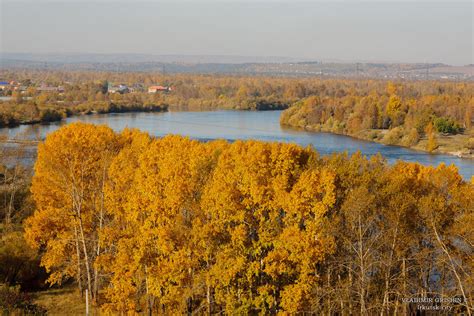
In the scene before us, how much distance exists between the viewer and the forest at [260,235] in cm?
988

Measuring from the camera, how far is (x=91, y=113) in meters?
54.4

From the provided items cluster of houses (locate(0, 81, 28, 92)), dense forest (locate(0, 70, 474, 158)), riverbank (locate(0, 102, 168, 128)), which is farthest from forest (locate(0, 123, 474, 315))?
cluster of houses (locate(0, 81, 28, 92))

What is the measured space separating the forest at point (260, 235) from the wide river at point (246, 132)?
15936 mm

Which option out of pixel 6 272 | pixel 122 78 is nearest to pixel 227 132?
pixel 6 272

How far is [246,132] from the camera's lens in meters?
41.2

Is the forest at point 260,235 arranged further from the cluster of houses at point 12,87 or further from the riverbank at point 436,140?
the cluster of houses at point 12,87

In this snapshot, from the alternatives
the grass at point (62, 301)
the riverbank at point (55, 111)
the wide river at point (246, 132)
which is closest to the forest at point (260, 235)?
the grass at point (62, 301)

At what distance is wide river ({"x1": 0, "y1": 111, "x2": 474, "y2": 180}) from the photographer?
109 ft

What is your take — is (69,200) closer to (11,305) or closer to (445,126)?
(11,305)

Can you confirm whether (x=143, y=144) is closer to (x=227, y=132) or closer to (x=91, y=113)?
(x=227, y=132)

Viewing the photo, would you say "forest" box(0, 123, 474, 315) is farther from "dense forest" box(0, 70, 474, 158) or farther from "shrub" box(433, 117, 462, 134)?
"shrub" box(433, 117, 462, 134)

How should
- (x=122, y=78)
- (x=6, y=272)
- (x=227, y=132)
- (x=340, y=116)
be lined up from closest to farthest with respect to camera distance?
(x=6, y=272) → (x=227, y=132) → (x=340, y=116) → (x=122, y=78)

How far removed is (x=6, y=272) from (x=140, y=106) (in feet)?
161

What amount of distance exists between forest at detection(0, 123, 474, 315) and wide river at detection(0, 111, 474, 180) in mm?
15936
